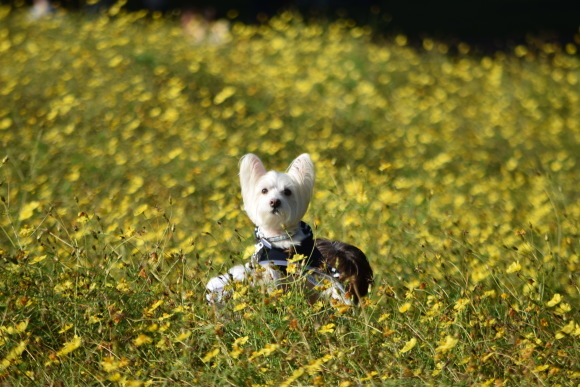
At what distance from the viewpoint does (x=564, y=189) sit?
6.49 meters

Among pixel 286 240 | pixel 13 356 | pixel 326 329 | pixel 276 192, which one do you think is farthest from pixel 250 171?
pixel 13 356

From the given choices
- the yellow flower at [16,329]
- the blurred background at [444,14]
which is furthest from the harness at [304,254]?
the blurred background at [444,14]

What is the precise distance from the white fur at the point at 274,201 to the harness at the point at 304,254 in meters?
0.02

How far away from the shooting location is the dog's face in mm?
3488

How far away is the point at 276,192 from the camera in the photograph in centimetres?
349

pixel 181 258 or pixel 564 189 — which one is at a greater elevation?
pixel 181 258

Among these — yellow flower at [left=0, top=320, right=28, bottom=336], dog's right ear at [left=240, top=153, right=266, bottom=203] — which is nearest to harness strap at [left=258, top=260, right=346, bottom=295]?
dog's right ear at [left=240, top=153, right=266, bottom=203]

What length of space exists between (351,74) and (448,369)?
6642 millimetres

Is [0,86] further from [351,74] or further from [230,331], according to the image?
[230,331]

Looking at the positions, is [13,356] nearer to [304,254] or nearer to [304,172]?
[304,254]

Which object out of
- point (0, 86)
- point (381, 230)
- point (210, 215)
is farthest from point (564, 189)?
point (0, 86)

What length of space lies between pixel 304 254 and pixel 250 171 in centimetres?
42

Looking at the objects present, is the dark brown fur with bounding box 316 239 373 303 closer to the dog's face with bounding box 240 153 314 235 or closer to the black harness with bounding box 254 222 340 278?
the black harness with bounding box 254 222 340 278

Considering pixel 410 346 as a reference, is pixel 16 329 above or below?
above
